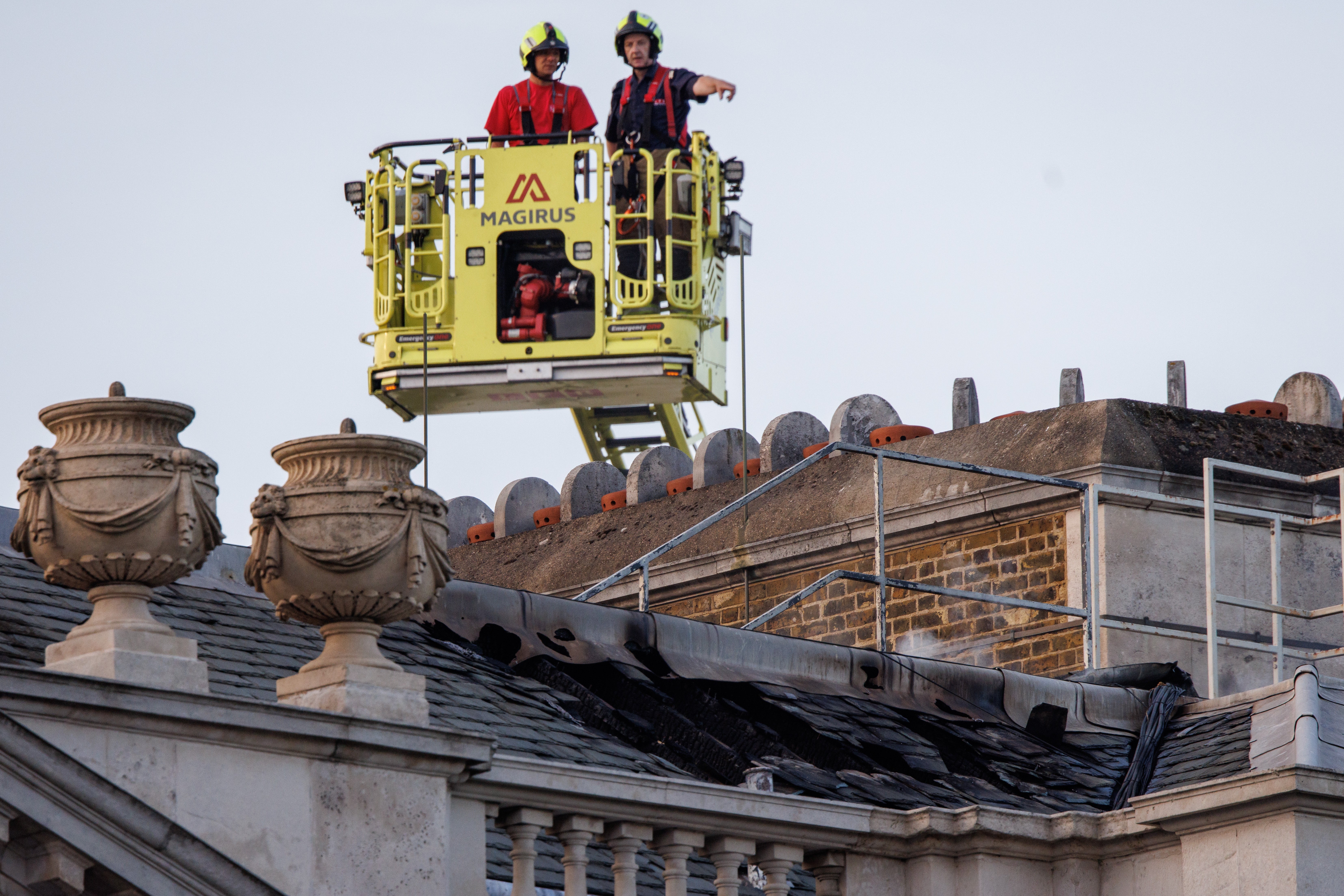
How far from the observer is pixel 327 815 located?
363 inches

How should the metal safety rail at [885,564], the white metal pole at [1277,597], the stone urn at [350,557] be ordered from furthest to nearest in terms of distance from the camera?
the metal safety rail at [885,564]
the white metal pole at [1277,597]
the stone urn at [350,557]

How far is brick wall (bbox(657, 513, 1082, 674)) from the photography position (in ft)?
69.6

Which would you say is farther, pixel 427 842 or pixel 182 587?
pixel 182 587

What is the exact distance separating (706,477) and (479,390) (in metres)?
8.45

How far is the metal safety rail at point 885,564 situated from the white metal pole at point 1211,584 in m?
1.08

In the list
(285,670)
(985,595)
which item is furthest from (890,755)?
(985,595)

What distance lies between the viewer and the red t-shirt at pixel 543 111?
3300cm

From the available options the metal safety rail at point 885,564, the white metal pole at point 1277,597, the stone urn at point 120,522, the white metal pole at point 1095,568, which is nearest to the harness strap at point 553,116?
the metal safety rail at point 885,564

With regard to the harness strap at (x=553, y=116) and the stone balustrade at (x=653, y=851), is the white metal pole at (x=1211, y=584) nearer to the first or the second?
the stone balustrade at (x=653, y=851)

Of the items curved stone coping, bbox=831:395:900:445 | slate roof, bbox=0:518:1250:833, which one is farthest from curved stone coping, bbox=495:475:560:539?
slate roof, bbox=0:518:1250:833

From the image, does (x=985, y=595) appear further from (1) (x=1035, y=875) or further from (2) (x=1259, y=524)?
(1) (x=1035, y=875)

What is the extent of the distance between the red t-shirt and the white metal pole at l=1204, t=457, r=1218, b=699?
611 inches

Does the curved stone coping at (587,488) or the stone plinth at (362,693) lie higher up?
the curved stone coping at (587,488)

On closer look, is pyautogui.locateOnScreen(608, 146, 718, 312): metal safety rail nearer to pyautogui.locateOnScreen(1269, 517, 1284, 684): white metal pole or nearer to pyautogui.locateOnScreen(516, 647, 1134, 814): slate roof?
pyautogui.locateOnScreen(1269, 517, 1284, 684): white metal pole
